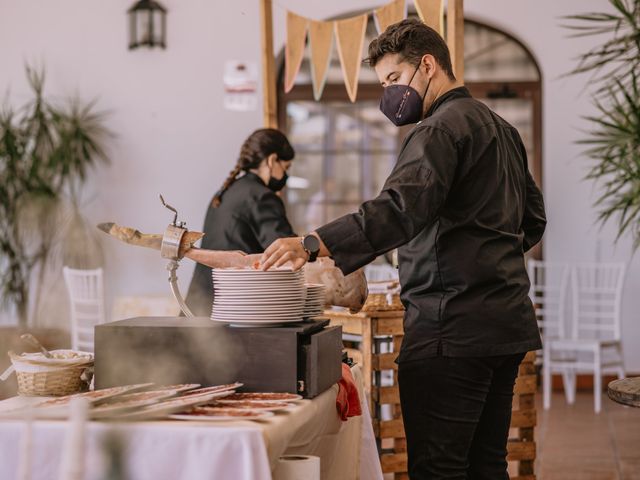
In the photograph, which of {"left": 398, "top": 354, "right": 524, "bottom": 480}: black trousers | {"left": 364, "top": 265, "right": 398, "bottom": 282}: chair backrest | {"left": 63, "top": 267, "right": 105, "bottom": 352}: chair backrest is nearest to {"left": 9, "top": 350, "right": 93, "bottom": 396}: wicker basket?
{"left": 398, "top": 354, "right": 524, "bottom": 480}: black trousers

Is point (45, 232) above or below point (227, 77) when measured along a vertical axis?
below

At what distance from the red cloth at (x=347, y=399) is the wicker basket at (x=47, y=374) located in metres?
0.62

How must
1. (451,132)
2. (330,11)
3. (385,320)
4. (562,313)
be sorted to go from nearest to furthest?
(451,132), (385,320), (562,313), (330,11)

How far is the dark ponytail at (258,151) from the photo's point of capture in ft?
10.4

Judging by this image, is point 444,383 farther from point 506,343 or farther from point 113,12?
point 113,12

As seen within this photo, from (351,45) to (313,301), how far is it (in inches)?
83.7

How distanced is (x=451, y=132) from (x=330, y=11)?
493 cm

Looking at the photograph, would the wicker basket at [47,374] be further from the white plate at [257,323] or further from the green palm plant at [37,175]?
→ the green palm plant at [37,175]

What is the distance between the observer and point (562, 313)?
6.09 metres

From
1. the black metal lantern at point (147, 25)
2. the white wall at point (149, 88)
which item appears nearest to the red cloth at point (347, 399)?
the white wall at point (149, 88)

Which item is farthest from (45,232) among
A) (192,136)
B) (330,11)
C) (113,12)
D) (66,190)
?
(330,11)

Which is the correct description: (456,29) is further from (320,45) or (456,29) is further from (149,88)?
(149,88)

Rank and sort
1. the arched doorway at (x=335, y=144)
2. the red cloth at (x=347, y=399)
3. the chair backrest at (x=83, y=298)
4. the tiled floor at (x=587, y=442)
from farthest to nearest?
1. the arched doorway at (x=335, y=144)
2. the chair backrest at (x=83, y=298)
3. the tiled floor at (x=587, y=442)
4. the red cloth at (x=347, y=399)

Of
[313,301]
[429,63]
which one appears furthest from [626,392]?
[429,63]
